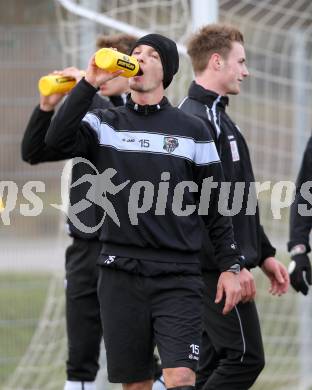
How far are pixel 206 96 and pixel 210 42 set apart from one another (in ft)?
1.15

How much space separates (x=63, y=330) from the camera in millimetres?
9195

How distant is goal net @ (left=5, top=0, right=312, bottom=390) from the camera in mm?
8891

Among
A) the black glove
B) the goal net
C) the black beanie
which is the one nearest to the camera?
the black beanie

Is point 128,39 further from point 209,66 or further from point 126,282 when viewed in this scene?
point 126,282

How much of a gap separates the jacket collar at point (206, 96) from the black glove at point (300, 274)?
105cm

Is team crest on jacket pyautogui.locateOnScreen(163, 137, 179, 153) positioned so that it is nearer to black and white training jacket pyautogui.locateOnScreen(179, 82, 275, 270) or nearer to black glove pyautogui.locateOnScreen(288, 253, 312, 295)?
black and white training jacket pyautogui.locateOnScreen(179, 82, 275, 270)

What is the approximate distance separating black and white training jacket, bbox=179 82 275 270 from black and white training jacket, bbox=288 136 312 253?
1.43 ft

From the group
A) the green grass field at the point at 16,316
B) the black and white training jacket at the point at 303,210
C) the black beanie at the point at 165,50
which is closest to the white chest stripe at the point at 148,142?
the black beanie at the point at 165,50

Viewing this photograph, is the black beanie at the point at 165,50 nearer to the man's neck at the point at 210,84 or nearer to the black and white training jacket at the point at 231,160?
the black and white training jacket at the point at 231,160

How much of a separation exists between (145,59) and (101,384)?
11.1 ft

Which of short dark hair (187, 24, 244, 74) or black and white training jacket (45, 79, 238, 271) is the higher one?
short dark hair (187, 24, 244, 74)

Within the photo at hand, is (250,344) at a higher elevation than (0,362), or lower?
higher

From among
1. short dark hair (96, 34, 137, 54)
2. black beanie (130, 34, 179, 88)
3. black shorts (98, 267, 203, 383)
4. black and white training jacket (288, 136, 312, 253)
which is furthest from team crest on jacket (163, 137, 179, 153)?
short dark hair (96, 34, 137, 54)

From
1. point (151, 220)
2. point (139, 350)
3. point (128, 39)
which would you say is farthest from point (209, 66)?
point (139, 350)
